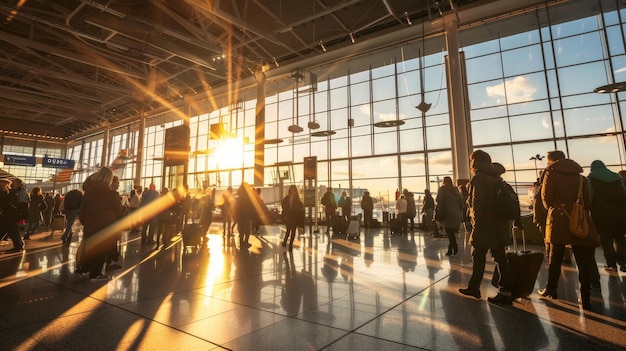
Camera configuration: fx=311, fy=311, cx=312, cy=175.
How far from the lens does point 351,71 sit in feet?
60.3

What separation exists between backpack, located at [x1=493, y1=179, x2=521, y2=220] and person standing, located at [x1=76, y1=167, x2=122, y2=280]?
485 centimetres

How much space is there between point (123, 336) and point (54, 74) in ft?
70.7

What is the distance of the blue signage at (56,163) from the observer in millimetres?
29427

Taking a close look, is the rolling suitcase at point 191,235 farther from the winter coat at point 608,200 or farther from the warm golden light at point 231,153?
the warm golden light at point 231,153

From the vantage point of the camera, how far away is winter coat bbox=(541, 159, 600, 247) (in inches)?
122

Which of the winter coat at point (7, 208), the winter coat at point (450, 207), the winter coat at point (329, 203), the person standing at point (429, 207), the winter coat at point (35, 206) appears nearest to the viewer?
the winter coat at point (450, 207)

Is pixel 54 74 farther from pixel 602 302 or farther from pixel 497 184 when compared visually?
pixel 602 302

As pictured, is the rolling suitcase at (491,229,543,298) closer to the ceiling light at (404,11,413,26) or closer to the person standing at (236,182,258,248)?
the person standing at (236,182,258,248)

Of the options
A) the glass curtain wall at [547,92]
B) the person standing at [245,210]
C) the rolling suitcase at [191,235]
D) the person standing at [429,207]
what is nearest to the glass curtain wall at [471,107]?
the glass curtain wall at [547,92]

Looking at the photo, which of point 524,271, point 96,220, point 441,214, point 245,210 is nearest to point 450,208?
point 441,214

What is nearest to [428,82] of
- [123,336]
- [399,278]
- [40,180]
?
[399,278]

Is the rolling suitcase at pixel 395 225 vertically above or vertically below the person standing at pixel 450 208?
below

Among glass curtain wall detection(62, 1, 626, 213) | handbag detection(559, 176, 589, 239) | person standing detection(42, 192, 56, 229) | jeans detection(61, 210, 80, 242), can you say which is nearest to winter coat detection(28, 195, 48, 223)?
jeans detection(61, 210, 80, 242)

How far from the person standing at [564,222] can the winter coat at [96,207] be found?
5411 mm
